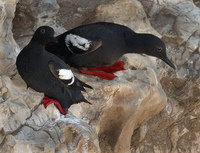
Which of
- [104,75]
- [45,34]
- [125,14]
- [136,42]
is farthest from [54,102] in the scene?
[125,14]

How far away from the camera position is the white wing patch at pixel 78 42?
4.03 metres

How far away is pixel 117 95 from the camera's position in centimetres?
409

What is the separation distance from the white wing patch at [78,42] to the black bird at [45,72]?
0.70m

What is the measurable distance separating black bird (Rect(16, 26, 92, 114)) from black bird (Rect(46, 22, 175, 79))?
717 mm

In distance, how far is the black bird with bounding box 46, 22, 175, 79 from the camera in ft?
13.3

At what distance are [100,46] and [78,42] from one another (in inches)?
11.3

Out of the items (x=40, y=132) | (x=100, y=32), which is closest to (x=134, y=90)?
(x=100, y=32)

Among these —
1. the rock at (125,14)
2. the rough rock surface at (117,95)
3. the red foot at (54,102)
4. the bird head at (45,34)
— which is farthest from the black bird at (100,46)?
the rock at (125,14)

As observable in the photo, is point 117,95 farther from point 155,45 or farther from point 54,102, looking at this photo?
point 54,102

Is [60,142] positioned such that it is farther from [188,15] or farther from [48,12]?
[188,15]

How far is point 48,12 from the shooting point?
536 centimetres

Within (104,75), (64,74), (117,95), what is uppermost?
(64,74)

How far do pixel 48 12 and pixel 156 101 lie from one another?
2.37 m

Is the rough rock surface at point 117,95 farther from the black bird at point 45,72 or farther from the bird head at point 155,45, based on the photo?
the bird head at point 155,45
